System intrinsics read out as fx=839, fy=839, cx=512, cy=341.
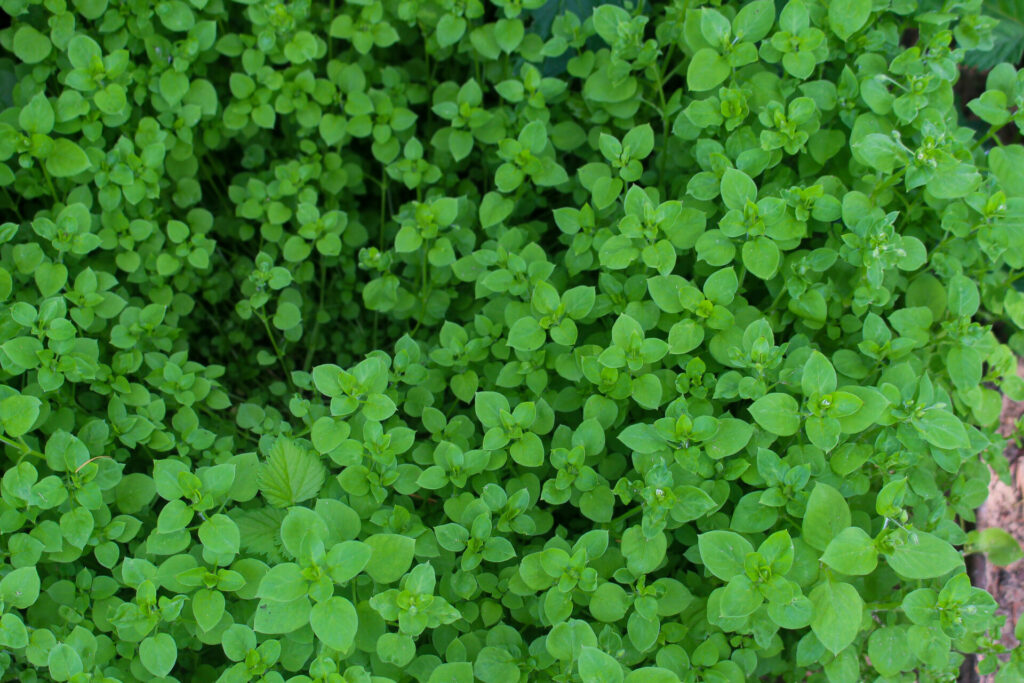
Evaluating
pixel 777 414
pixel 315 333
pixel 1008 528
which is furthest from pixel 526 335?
pixel 1008 528

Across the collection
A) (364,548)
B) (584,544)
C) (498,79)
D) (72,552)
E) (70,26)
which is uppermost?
(70,26)

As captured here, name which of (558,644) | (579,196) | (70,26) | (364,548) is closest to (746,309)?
(579,196)

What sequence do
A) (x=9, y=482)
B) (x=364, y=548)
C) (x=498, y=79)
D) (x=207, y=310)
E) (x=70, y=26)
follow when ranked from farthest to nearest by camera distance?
(x=207, y=310) < (x=498, y=79) < (x=70, y=26) < (x=9, y=482) < (x=364, y=548)

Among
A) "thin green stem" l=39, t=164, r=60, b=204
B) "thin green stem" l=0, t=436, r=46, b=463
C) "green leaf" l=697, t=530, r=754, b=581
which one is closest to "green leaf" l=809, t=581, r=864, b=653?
"green leaf" l=697, t=530, r=754, b=581

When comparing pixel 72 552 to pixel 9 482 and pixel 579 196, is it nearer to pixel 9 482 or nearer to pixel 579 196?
pixel 9 482

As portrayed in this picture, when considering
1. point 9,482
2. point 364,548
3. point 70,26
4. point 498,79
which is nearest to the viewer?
point 364,548

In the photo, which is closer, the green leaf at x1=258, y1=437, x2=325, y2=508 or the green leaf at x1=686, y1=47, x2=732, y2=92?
the green leaf at x1=258, y1=437, x2=325, y2=508

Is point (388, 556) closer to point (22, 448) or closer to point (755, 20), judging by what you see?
point (22, 448)

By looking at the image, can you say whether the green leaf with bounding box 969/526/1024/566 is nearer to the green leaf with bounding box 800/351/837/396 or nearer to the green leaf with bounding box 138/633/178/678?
the green leaf with bounding box 800/351/837/396
